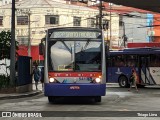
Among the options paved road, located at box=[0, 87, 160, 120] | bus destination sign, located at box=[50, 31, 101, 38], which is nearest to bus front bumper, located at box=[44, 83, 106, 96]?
paved road, located at box=[0, 87, 160, 120]

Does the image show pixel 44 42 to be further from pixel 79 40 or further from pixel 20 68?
pixel 20 68

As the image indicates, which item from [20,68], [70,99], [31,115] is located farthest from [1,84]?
[31,115]

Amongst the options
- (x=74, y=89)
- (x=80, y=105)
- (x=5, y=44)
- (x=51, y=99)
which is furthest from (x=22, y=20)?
(x=80, y=105)

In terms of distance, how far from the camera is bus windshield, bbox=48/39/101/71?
19672mm

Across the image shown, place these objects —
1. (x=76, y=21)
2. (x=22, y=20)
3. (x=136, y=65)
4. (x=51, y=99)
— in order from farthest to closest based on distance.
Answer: (x=22, y=20) → (x=76, y=21) → (x=136, y=65) → (x=51, y=99)

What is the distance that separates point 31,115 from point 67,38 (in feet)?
22.8

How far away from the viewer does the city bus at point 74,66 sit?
19.6 m

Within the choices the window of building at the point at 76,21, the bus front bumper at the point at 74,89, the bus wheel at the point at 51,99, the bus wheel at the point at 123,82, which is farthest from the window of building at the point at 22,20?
the bus front bumper at the point at 74,89

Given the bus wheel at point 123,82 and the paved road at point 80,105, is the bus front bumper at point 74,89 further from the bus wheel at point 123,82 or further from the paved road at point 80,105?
the bus wheel at point 123,82

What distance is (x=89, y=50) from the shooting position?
19938mm

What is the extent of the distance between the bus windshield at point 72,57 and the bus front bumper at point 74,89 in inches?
27.6

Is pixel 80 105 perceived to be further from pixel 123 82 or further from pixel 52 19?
pixel 52 19

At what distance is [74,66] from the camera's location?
19.7 meters

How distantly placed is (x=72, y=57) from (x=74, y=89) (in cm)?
138
